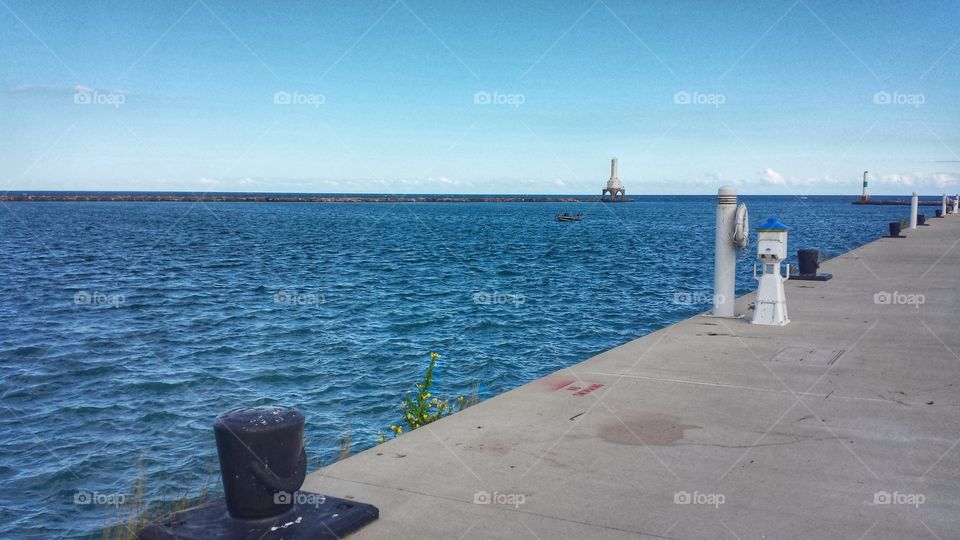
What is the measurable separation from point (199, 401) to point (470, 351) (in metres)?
6.16

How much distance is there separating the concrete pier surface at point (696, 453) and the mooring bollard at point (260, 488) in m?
0.36

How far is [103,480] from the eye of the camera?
10.4 meters

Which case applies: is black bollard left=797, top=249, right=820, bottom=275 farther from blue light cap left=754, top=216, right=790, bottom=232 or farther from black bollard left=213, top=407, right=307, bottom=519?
black bollard left=213, top=407, right=307, bottom=519

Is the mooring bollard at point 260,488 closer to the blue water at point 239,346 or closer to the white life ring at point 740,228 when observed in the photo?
the blue water at point 239,346

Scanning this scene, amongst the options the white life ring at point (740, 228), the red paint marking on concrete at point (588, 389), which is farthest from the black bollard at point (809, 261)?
the red paint marking on concrete at point (588, 389)

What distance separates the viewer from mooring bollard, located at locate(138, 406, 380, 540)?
4203mm

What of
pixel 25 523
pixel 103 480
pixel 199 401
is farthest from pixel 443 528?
pixel 199 401

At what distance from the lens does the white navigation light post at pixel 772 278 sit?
11.0m

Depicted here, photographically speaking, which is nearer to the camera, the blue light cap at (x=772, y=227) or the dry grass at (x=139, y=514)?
the dry grass at (x=139, y=514)

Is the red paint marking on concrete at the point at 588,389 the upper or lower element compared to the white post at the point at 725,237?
lower

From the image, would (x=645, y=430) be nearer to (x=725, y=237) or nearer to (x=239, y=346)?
(x=725, y=237)

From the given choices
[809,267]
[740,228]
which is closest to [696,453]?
[740,228]

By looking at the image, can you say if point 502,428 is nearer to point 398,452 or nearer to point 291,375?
point 398,452

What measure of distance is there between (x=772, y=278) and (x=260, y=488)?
9003 millimetres
